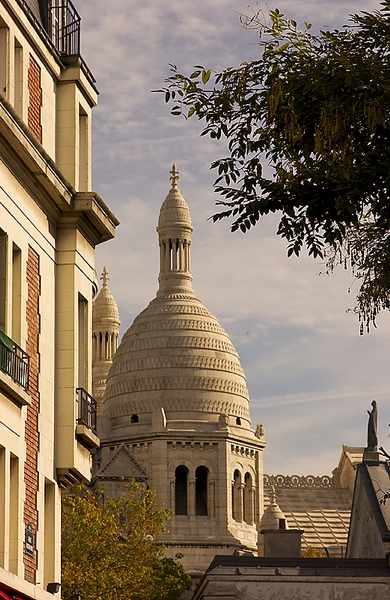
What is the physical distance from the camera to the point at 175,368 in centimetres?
12888

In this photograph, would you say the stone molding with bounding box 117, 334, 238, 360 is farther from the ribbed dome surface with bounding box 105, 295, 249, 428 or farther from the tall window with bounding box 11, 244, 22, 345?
the tall window with bounding box 11, 244, 22, 345

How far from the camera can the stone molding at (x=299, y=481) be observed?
13962 cm

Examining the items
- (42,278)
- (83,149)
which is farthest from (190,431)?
(42,278)

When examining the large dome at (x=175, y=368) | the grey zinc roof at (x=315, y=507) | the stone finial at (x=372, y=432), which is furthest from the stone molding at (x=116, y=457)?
the stone finial at (x=372, y=432)

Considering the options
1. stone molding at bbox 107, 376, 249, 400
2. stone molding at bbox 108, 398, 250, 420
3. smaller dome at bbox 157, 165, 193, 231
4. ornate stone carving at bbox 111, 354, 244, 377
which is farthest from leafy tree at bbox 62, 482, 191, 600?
smaller dome at bbox 157, 165, 193, 231

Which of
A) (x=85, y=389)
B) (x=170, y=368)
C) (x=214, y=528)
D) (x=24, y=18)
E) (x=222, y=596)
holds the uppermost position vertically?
(x=170, y=368)

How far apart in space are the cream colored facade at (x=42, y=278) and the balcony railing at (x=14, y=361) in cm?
2

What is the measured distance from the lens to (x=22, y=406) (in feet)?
72.6

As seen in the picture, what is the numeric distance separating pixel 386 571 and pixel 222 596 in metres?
3.79

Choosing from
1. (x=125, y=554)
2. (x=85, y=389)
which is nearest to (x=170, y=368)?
(x=125, y=554)

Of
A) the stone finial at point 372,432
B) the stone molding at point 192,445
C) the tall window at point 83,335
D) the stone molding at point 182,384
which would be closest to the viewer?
the tall window at point 83,335

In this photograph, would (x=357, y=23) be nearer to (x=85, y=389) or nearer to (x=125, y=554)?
(x=85, y=389)

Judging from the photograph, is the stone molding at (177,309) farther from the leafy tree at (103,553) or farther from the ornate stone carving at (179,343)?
the leafy tree at (103,553)

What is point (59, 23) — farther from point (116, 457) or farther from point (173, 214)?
point (173, 214)
